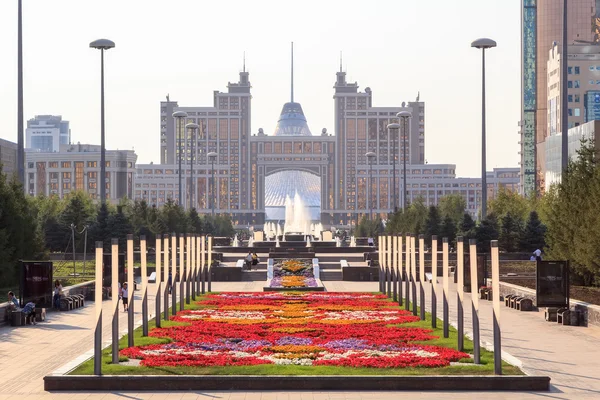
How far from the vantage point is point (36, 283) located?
3172cm

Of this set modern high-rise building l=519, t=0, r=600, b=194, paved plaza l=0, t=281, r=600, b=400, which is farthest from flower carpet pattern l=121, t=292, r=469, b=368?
modern high-rise building l=519, t=0, r=600, b=194

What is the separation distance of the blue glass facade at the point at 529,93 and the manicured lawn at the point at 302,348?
137495mm

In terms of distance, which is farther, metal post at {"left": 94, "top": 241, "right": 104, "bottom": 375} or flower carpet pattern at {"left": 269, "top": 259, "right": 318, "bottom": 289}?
flower carpet pattern at {"left": 269, "top": 259, "right": 318, "bottom": 289}

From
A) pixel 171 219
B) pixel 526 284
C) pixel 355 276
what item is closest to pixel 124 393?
pixel 526 284

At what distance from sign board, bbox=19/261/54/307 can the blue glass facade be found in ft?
457

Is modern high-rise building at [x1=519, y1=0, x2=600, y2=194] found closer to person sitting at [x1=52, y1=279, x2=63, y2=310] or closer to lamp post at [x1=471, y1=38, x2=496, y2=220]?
lamp post at [x1=471, y1=38, x2=496, y2=220]

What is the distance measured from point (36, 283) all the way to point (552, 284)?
14827 mm

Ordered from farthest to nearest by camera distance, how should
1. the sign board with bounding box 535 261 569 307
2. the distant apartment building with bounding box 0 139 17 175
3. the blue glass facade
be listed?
1. the blue glass facade
2. the distant apartment building with bounding box 0 139 17 175
3. the sign board with bounding box 535 261 569 307

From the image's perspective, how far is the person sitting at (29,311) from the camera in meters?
30.4

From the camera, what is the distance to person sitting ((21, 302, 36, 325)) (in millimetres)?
30353

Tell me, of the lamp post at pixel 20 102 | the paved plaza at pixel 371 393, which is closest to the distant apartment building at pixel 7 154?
the lamp post at pixel 20 102

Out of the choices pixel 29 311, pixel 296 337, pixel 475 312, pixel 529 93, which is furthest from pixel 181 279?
pixel 529 93

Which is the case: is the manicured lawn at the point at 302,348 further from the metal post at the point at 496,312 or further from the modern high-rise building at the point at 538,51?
the modern high-rise building at the point at 538,51

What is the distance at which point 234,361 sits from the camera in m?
20.8
